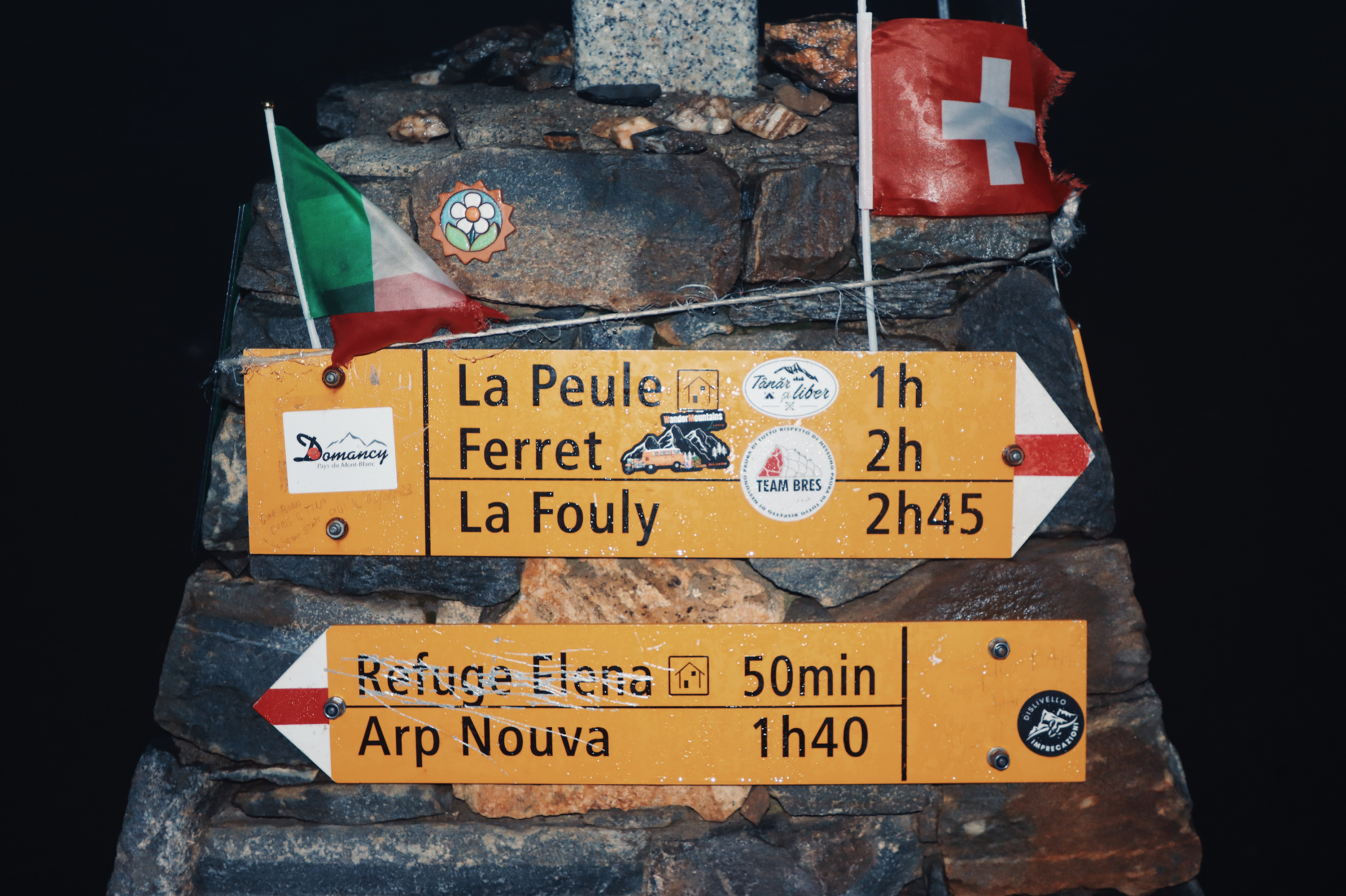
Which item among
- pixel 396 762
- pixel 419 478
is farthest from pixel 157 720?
pixel 419 478

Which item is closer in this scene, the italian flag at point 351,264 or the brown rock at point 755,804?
the italian flag at point 351,264

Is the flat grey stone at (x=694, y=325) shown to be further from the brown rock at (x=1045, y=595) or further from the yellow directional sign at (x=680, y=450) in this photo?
the brown rock at (x=1045, y=595)

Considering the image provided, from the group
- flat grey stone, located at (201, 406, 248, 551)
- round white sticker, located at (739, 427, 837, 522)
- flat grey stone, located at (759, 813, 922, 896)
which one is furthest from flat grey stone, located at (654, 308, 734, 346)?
flat grey stone, located at (759, 813, 922, 896)

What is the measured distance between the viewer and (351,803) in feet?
5.93

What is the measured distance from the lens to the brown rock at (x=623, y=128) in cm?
175

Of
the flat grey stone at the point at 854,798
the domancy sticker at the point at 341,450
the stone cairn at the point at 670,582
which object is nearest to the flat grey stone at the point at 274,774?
the stone cairn at the point at 670,582

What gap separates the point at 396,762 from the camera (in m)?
1.78

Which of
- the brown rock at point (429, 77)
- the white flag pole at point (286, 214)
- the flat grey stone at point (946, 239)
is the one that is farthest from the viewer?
the brown rock at point (429, 77)

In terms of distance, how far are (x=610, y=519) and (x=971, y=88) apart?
3.90 feet

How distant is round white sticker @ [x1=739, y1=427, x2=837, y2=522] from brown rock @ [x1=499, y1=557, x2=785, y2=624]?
16cm

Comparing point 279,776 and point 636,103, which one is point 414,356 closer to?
point 636,103

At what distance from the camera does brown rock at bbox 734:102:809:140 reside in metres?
1.76

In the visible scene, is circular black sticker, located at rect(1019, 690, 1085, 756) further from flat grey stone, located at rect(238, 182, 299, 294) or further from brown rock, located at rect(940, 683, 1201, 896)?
flat grey stone, located at rect(238, 182, 299, 294)

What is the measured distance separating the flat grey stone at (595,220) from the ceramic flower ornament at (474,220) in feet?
0.05
